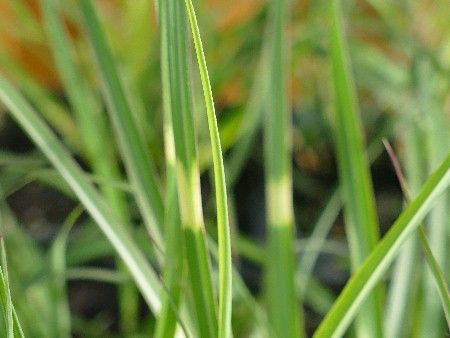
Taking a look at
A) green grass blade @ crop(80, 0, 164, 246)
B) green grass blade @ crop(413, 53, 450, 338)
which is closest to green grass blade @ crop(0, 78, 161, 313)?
green grass blade @ crop(80, 0, 164, 246)

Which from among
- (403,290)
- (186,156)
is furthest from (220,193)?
(403,290)

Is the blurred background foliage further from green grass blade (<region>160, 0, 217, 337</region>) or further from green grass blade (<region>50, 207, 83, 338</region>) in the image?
green grass blade (<region>160, 0, 217, 337</region>)

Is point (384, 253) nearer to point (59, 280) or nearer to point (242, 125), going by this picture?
point (59, 280)

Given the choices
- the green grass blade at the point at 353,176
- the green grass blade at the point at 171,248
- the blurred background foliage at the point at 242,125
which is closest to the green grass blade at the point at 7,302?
the green grass blade at the point at 171,248

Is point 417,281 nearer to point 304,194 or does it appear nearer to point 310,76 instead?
point 304,194

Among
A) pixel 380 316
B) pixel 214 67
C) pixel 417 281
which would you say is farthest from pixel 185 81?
pixel 214 67

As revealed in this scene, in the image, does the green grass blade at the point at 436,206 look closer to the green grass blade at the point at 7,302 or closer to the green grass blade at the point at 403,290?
the green grass blade at the point at 403,290
